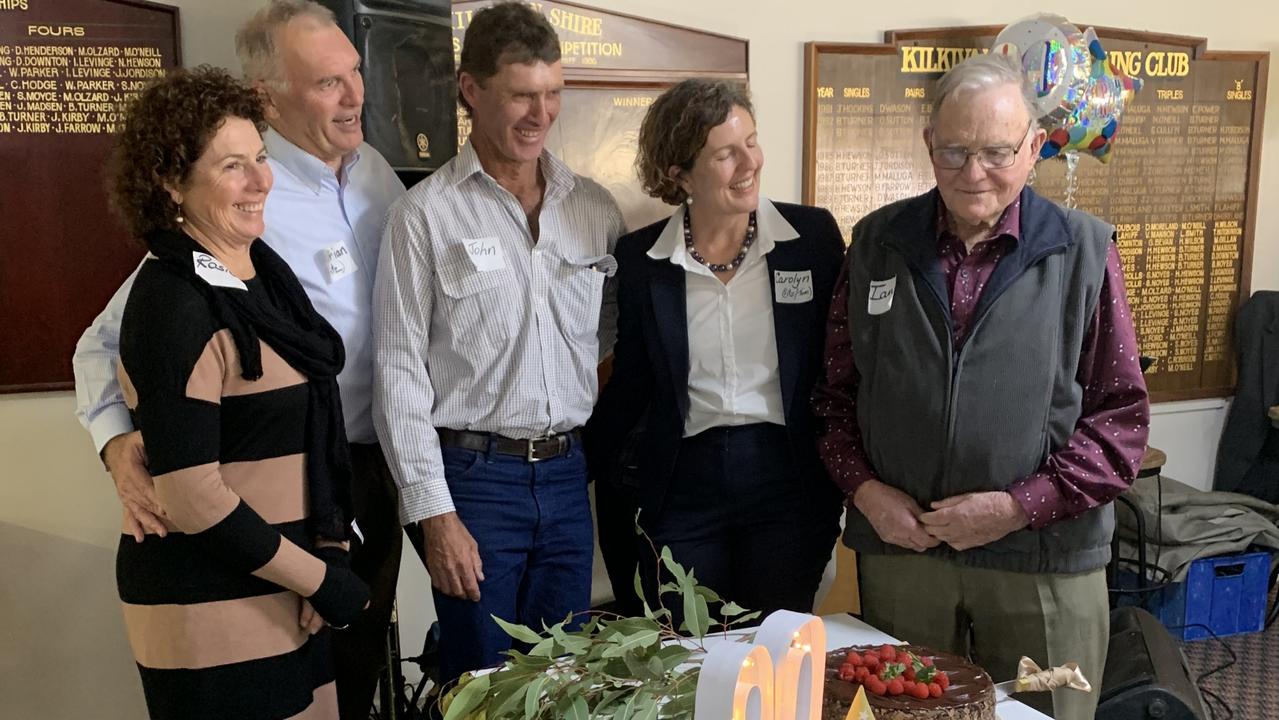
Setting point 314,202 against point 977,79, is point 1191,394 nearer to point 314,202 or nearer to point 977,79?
point 977,79

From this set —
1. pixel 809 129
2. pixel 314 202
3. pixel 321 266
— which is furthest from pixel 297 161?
pixel 809 129

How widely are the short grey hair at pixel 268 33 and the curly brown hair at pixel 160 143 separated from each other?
349 mm

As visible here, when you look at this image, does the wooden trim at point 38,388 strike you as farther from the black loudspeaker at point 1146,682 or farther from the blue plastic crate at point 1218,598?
the blue plastic crate at point 1218,598

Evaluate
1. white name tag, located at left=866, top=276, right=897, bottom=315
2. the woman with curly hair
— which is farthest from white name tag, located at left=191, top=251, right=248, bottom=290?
white name tag, located at left=866, top=276, right=897, bottom=315

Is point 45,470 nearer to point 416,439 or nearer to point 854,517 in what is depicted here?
point 416,439

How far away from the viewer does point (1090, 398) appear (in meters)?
1.91

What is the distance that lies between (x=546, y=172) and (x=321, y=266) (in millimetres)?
505

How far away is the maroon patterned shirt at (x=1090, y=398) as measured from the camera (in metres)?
1.83

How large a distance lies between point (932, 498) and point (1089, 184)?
2507 mm

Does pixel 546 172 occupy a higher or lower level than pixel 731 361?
higher

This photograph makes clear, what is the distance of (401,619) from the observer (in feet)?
10.3

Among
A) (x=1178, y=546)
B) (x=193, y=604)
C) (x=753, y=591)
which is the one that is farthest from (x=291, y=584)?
(x=1178, y=546)

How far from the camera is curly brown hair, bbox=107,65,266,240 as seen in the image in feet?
5.29

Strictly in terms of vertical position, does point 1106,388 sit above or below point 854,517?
above
